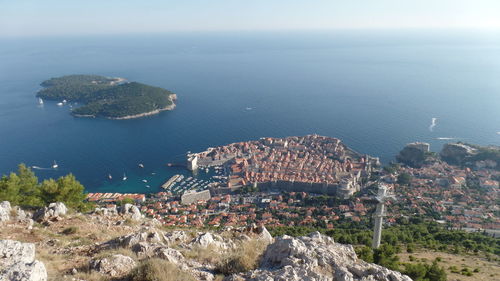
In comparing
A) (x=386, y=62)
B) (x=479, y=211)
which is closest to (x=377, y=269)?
(x=479, y=211)

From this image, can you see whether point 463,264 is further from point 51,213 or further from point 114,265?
point 51,213

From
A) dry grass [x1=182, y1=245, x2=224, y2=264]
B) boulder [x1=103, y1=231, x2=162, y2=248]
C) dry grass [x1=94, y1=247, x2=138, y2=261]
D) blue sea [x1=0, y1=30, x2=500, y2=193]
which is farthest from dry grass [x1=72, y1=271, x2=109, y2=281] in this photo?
blue sea [x1=0, y1=30, x2=500, y2=193]

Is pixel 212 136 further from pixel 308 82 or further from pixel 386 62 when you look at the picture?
pixel 386 62

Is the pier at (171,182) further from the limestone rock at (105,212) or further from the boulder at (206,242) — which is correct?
the boulder at (206,242)

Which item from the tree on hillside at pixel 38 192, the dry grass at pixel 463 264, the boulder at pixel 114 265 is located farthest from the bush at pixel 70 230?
the dry grass at pixel 463 264

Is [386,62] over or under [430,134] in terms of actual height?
over

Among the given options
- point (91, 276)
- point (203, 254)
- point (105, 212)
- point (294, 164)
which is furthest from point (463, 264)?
point (294, 164)

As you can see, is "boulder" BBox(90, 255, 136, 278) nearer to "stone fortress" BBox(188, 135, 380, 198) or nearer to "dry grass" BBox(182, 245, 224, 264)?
"dry grass" BBox(182, 245, 224, 264)
